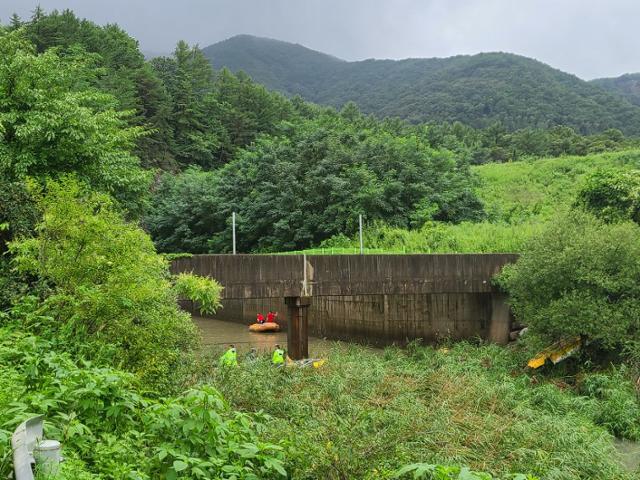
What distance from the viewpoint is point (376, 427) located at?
920 centimetres

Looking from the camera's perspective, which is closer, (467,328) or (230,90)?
(467,328)

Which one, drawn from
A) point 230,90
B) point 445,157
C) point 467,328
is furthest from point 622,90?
point 467,328

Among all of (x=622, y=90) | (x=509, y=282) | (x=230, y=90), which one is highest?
(x=622, y=90)

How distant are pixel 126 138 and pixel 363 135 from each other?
1936 cm

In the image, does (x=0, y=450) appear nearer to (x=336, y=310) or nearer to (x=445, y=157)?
(x=336, y=310)

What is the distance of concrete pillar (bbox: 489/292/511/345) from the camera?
20.5 m

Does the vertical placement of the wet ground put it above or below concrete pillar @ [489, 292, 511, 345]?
below

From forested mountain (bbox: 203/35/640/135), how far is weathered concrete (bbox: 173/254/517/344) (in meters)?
67.7

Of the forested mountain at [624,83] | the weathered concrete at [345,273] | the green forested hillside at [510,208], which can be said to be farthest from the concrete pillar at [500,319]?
the forested mountain at [624,83]

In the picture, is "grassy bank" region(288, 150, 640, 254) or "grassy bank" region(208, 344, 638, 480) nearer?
"grassy bank" region(208, 344, 638, 480)

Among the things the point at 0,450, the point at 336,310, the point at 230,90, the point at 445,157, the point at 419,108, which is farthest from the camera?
the point at 419,108

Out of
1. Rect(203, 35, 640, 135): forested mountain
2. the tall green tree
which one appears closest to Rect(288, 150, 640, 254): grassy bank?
the tall green tree

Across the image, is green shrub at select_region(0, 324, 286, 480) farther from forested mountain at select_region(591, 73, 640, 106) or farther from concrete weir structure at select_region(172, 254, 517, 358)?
forested mountain at select_region(591, 73, 640, 106)

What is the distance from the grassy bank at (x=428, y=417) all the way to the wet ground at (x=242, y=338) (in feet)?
21.7
